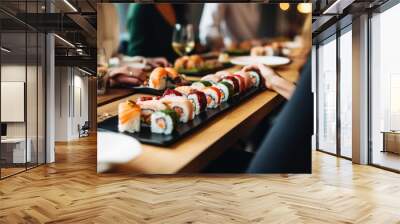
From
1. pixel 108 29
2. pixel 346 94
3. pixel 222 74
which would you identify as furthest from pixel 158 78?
pixel 346 94

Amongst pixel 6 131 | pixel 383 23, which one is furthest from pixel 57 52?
pixel 383 23

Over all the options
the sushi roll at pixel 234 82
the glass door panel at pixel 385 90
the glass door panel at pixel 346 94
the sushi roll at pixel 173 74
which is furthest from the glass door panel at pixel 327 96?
the sushi roll at pixel 173 74

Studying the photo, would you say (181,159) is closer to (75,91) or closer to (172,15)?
(172,15)

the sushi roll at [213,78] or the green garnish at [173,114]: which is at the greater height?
the sushi roll at [213,78]

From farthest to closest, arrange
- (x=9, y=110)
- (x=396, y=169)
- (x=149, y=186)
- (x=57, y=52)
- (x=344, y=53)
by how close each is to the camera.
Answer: (x=57, y=52) < (x=344, y=53) < (x=396, y=169) < (x=9, y=110) < (x=149, y=186)

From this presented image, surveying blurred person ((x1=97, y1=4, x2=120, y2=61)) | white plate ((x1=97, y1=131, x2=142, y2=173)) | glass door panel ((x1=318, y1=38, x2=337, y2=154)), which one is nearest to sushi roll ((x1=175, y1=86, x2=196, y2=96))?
white plate ((x1=97, y1=131, x2=142, y2=173))

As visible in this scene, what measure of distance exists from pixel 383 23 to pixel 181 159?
4.45 metres

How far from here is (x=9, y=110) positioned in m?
6.16

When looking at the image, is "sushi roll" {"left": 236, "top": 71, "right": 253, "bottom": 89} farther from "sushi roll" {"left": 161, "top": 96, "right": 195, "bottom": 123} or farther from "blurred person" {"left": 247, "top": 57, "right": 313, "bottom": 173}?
"sushi roll" {"left": 161, "top": 96, "right": 195, "bottom": 123}

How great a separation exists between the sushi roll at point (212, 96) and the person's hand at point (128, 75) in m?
0.92

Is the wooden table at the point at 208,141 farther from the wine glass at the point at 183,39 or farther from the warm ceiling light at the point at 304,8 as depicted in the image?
the wine glass at the point at 183,39

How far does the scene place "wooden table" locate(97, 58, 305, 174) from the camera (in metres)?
5.46

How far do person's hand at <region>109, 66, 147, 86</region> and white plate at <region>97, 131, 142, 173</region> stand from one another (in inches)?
30.4

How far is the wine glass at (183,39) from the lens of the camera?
227 inches
